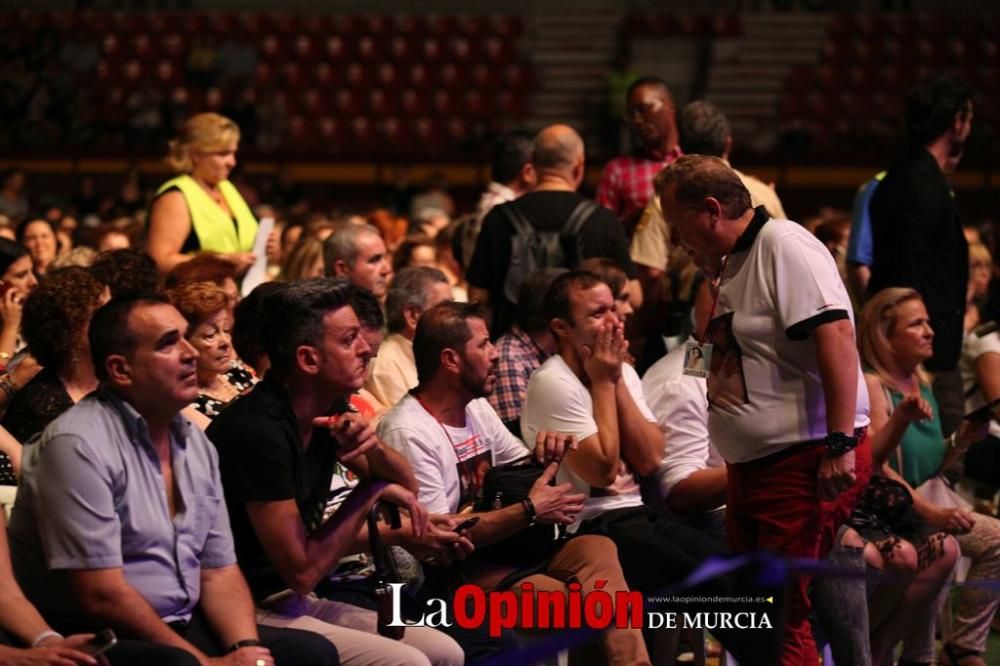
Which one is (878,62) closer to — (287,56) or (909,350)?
(287,56)

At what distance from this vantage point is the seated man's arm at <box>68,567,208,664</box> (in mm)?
3104

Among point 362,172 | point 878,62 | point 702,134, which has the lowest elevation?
point 362,172

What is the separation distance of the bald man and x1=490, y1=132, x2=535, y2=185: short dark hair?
0.58m

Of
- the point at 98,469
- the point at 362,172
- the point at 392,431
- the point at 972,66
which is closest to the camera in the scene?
the point at 98,469

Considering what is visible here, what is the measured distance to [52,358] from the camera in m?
3.94

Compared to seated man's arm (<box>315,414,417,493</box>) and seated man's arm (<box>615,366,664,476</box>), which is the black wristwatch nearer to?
seated man's arm (<box>615,366,664,476</box>)

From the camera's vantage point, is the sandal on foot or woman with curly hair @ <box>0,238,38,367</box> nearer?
the sandal on foot

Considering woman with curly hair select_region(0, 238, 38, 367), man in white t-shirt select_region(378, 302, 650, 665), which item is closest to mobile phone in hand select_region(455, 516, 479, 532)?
man in white t-shirt select_region(378, 302, 650, 665)

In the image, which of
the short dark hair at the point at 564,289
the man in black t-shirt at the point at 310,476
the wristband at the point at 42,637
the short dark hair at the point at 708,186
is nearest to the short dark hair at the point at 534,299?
the short dark hair at the point at 564,289

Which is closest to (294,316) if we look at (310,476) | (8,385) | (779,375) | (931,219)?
(310,476)

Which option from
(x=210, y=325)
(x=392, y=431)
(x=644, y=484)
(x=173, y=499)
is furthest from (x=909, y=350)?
(x=173, y=499)

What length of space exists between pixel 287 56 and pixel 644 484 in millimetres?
13573

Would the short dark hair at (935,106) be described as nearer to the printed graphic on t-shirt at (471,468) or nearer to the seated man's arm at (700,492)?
the seated man's arm at (700,492)

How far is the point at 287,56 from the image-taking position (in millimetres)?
17641
